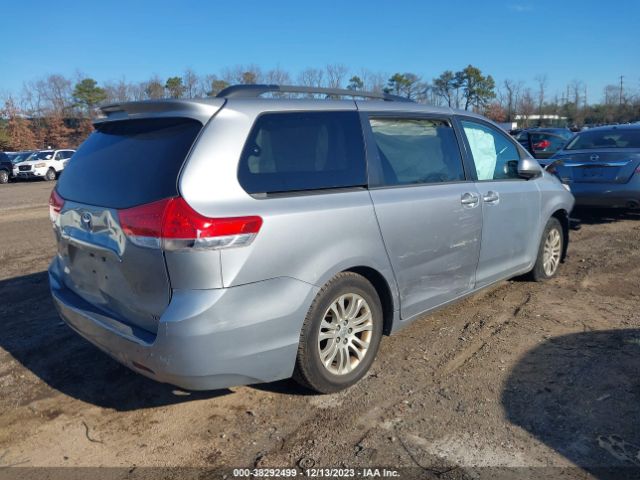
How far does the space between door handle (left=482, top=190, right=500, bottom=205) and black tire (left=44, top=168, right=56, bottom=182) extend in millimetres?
30330

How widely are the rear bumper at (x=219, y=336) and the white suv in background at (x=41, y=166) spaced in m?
29.4

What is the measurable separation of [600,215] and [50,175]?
28.8 m

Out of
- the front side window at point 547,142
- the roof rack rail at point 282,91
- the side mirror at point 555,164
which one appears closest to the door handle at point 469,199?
the roof rack rail at point 282,91

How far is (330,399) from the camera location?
11.1ft

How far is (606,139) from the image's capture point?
912 centimetres

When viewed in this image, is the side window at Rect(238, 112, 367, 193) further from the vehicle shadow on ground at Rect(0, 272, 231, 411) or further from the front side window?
the front side window

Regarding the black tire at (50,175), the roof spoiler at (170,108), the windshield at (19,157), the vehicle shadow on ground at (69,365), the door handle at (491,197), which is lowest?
the vehicle shadow on ground at (69,365)

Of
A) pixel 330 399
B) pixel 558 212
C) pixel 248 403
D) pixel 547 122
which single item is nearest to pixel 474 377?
pixel 330 399

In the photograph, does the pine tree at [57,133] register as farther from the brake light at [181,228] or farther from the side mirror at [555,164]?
the brake light at [181,228]

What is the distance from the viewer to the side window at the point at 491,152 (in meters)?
4.57

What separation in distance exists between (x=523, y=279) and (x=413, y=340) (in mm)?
2028

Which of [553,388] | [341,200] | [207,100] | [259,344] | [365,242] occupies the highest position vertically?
[207,100]

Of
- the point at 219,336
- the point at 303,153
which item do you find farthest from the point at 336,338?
the point at 303,153

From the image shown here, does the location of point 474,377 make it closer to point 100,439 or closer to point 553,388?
point 553,388
